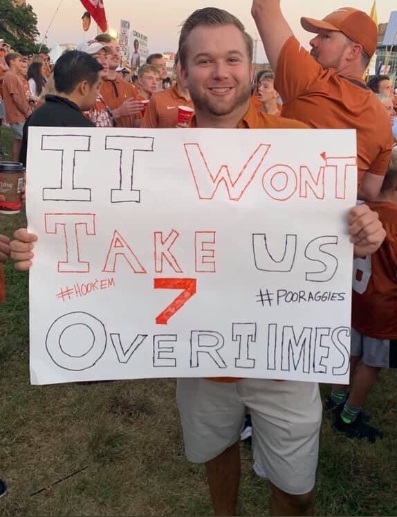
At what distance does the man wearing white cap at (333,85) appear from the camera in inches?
88.8

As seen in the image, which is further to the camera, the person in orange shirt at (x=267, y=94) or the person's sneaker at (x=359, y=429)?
the person in orange shirt at (x=267, y=94)

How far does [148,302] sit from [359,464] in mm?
1664

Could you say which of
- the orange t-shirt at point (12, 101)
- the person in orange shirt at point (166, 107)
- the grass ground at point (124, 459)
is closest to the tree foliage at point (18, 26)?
the orange t-shirt at point (12, 101)

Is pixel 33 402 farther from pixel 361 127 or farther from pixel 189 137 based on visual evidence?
pixel 361 127

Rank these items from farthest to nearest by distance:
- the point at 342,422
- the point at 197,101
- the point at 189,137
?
the point at 342,422 < the point at 197,101 < the point at 189,137

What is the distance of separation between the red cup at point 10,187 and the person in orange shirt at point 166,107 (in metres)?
2.91

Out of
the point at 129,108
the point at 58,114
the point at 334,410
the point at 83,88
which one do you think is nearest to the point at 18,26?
the point at 129,108

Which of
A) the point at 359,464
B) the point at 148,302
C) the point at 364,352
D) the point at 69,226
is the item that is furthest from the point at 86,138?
the point at 359,464

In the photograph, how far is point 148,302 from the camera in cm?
166

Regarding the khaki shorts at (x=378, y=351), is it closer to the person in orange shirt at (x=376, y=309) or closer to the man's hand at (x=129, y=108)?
the person in orange shirt at (x=376, y=309)

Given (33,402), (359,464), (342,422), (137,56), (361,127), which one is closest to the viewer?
(361,127)

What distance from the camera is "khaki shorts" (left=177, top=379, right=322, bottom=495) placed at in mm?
1775

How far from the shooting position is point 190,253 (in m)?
1.62

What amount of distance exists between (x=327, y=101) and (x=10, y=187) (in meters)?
1.40
